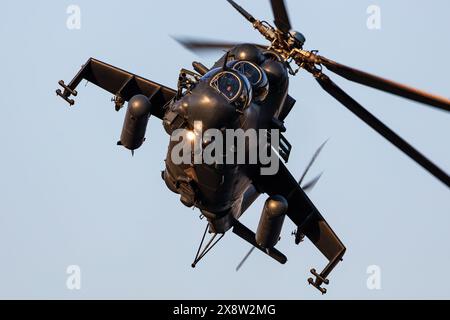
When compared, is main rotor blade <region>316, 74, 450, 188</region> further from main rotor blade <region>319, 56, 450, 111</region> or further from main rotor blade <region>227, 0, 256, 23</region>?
main rotor blade <region>227, 0, 256, 23</region>

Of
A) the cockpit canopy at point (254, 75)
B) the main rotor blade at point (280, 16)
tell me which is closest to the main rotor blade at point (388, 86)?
the cockpit canopy at point (254, 75)

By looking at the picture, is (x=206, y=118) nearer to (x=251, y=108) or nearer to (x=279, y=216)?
(x=251, y=108)

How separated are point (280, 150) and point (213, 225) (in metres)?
4.11

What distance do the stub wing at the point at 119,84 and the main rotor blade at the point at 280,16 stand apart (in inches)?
191

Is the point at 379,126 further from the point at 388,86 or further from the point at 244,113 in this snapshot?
the point at 244,113

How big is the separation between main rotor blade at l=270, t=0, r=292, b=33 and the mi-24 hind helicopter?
3 centimetres

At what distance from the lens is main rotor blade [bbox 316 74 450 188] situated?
17438mm

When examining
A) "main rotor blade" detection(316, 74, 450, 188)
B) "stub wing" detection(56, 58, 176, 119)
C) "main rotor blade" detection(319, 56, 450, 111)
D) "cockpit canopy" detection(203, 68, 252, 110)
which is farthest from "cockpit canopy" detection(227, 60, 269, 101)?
"stub wing" detection(56, 58, 176, 119)

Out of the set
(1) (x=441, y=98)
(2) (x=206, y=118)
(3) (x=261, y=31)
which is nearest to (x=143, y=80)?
(3) (x=261, y=31)

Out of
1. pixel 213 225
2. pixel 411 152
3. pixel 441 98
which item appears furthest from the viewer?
pixel 213 225

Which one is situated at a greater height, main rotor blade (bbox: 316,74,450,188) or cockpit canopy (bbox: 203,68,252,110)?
cockpit canopy (bbox: 203,68,252,110)

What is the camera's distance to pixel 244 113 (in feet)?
68.9

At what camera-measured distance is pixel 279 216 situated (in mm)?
22750

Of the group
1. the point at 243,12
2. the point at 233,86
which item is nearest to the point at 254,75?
the point at 233,86
